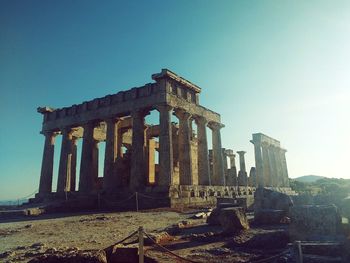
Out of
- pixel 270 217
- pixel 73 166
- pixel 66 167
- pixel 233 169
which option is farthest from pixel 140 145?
pixel 233 169

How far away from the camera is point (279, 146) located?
127 ft

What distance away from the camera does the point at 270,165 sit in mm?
35750

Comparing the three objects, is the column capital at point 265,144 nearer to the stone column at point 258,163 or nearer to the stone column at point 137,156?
the stone column at point 258,163

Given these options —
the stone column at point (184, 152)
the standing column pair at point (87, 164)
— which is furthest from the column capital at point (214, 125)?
the standing column pair at point (87, 164)

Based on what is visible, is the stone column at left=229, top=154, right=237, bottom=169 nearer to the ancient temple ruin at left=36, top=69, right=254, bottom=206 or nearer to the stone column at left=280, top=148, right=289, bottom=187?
the stone column at left=280, top=148, right=289, bottom=187

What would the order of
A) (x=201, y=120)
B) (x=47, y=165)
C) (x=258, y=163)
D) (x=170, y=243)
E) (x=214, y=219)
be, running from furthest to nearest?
(x=258, y=163), (x=47, y=165), (x=201, y=120), (x=214, y=219), (x=170, y=243)

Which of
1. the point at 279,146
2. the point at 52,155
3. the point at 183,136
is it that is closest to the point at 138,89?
the point at 183,136

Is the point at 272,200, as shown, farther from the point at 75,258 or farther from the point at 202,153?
the point at 202,153

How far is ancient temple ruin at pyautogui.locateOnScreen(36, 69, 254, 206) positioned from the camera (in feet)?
67.1

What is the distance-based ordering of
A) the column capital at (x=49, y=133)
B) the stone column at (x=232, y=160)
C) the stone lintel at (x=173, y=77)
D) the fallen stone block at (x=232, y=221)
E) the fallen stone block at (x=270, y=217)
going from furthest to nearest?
1. the stone column at (x=232, y=160)
2. the column capital at (x=49, y=133)
3. the stone lintel at (x=173, y=77)
4. the fallen stone block at (x=270, y=217)
5. the fallen stone block at (x=232, y=221)

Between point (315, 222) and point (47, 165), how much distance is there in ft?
83.9

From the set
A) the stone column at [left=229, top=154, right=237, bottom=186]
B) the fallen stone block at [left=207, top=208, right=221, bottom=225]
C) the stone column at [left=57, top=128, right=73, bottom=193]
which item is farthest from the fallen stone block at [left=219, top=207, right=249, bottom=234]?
the stone column at [left=229, top=154, right=237, bottom=186]

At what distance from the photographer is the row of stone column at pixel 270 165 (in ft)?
107

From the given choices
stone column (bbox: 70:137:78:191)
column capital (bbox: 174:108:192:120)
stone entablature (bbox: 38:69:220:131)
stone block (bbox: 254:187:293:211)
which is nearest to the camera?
stone block (bbox: 254:187:293:211)
